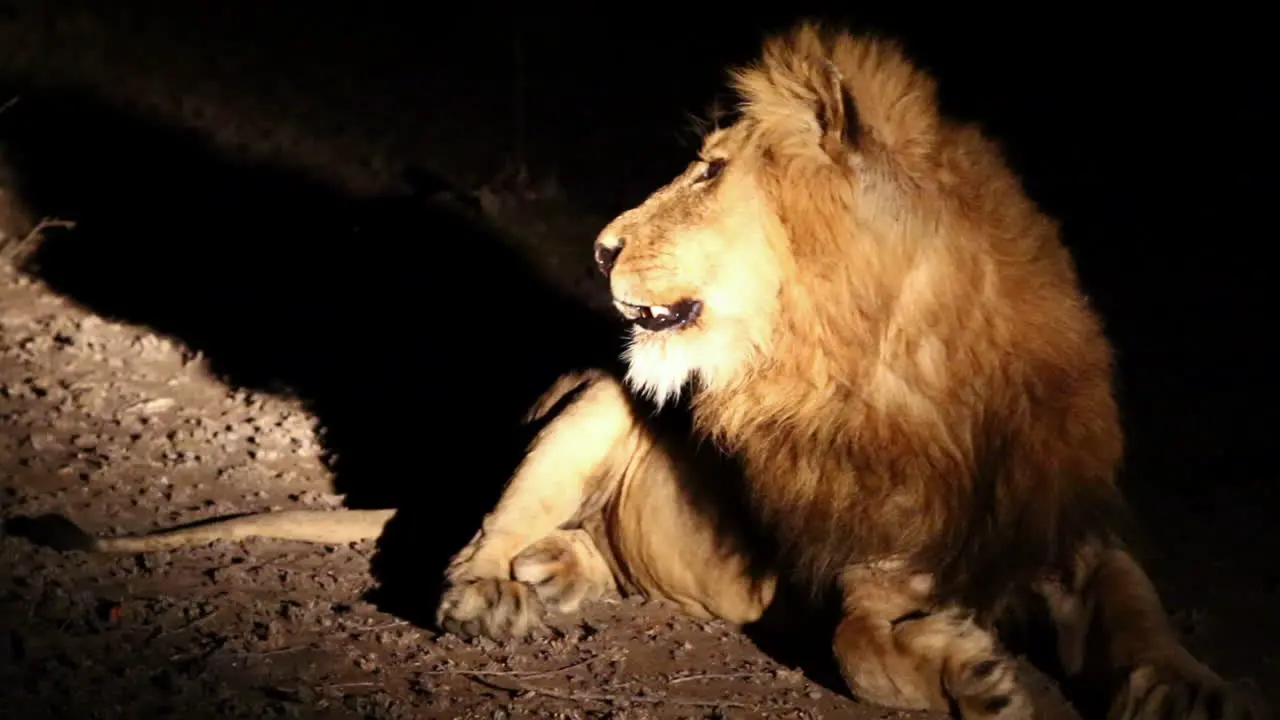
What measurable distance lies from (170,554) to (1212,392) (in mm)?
3176

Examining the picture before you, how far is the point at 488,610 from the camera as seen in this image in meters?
3.28

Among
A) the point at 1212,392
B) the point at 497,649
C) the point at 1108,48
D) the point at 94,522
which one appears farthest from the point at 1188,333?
the point at 94,522

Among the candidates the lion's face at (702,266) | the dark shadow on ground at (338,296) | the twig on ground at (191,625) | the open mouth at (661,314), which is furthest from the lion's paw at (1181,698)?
the twig on ground at (191,625)

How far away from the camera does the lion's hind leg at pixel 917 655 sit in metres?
2.84

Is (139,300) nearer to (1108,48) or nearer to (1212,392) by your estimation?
(1212,392)

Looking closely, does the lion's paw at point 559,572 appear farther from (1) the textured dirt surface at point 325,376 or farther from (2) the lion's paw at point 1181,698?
(2) the lion's paw at point 1181,698

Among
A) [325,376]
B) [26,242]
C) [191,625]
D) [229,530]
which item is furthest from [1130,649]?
[26,242]

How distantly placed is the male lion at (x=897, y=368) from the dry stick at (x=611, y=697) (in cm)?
24

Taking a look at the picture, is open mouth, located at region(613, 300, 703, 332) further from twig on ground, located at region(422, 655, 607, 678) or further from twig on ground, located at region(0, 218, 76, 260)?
twig on ground, located at region(0, 218, 76, 260)

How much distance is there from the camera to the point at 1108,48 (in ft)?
25.8

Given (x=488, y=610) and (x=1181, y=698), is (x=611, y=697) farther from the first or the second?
(x=1181, y=698)

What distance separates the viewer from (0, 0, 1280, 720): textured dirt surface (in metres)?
3.07

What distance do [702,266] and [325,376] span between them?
2432mm

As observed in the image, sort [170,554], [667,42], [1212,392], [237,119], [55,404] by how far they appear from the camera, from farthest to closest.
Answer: [667,42] < [237,119] < [1212,392] < [55,404] < [170,554]
